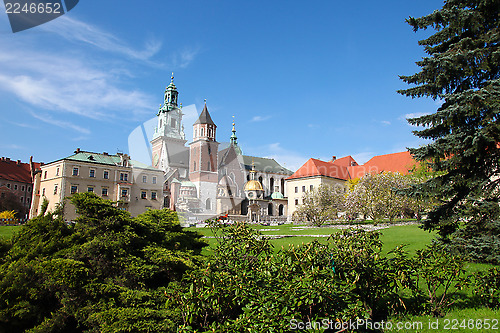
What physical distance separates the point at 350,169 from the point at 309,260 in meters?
68.3

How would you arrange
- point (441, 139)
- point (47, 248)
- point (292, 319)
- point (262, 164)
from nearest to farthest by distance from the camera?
point (292, 319) → point (47, 248) → point (441, 139) → point (262, 164)

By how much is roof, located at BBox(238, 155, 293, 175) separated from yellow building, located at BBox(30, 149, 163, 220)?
3796 centimetres

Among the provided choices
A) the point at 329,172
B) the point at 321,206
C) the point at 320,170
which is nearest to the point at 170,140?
the point at 320,170

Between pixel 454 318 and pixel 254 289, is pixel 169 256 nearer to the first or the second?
pixel 254 289

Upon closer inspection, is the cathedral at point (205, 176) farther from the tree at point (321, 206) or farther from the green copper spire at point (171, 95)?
the tree at point (321, 206)

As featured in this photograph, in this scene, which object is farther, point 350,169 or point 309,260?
point 350,169

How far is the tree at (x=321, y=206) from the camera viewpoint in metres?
37.5

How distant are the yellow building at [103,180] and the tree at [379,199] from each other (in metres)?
28.2

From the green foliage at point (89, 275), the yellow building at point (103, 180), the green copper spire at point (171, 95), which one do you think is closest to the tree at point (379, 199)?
the yellow building at point (103, 180)

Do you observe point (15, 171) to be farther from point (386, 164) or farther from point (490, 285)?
point (490, 285)

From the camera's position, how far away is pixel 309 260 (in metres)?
5.84


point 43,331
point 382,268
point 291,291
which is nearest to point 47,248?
point 43,331

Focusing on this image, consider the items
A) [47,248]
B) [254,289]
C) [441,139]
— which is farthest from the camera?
[441,139]

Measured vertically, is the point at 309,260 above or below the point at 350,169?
below
